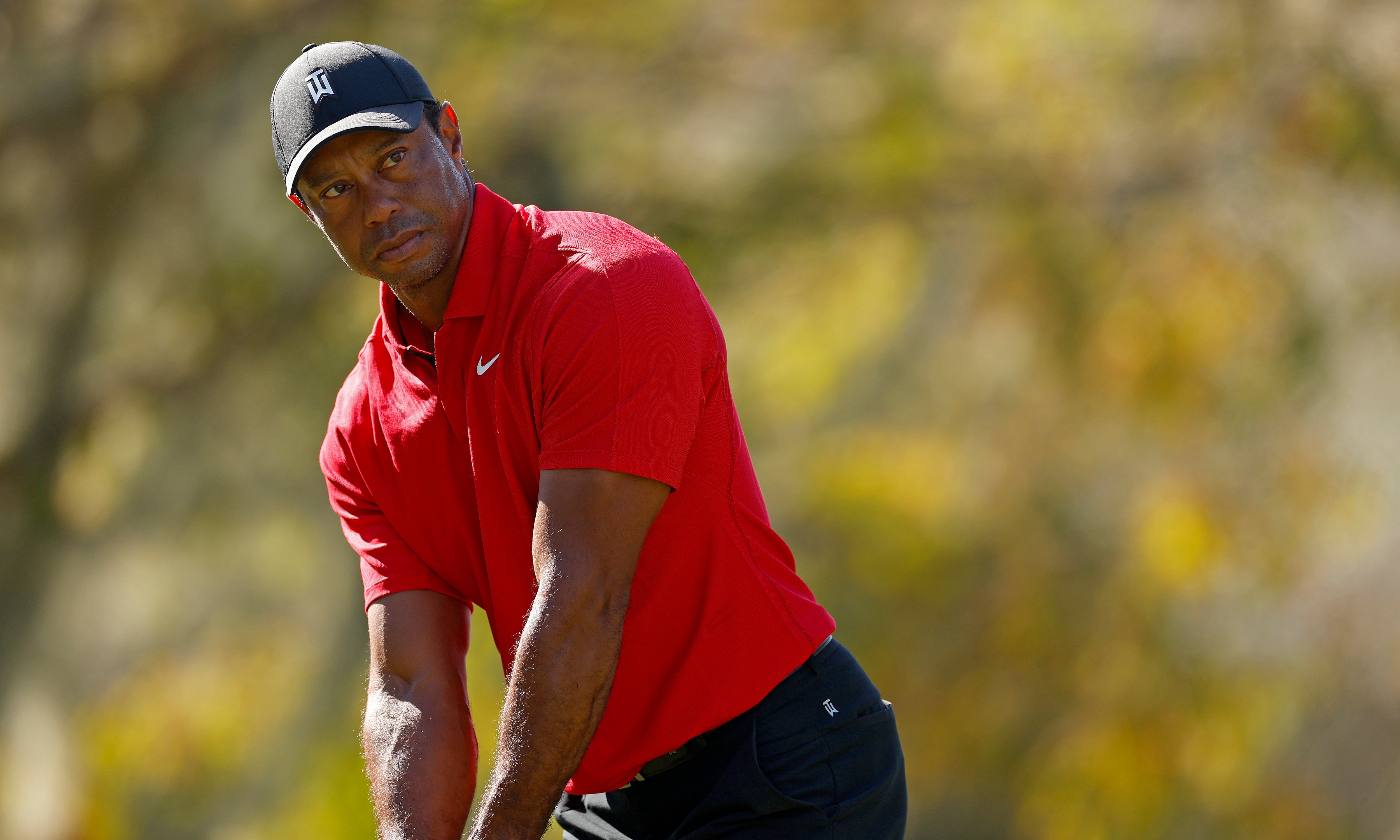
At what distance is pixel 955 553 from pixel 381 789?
12.5 feet

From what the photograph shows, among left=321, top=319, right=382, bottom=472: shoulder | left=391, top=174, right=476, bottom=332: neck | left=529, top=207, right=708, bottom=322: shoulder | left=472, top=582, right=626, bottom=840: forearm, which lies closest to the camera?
left=472, top=582, right=626, bottom=840: forearm

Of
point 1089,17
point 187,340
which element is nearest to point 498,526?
point 1089,17

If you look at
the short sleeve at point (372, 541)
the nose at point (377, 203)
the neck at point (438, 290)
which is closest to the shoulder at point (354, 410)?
the short sleeve at point (372, 541)

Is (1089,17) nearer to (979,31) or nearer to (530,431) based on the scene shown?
(979,31)

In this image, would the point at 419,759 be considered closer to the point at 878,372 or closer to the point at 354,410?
the point at 354,410

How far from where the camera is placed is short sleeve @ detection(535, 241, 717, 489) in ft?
6.25

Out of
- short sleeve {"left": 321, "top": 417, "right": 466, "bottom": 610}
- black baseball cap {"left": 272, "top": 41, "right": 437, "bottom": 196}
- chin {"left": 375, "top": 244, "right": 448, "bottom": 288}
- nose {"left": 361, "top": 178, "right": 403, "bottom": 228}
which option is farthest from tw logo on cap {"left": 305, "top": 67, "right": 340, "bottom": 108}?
short sleeve {"left": 321, "top": 417, "right": 466, "bottom": 610}

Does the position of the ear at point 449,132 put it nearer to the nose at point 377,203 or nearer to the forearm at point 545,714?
the nose at point 377,203

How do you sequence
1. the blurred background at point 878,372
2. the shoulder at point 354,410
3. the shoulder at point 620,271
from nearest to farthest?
1. the shoulder at point 620,271
2. the shoulder at point 354,410
3. the blurred background at point 878,372

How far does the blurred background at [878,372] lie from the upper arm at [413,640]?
364 centimetres

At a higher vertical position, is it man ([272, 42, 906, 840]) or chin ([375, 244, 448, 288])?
chin ([375, 244, 448, 288])

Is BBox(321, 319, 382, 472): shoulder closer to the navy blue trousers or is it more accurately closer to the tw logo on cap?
the tw logo on cap

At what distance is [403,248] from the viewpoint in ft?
7.08

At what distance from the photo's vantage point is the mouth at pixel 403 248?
7.06 ft
